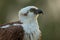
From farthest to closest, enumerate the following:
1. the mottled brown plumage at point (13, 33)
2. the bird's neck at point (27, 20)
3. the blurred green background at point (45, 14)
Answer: the blurred green background at point (45, 14), the bird's neck at point (27, 20), the mottled brown plumage at point (13, 33)

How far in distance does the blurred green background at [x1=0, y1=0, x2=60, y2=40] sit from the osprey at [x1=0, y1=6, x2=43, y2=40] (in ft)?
10.4

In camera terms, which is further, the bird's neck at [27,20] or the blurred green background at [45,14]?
the blurred green background at [45,14]

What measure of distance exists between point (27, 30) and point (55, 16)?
4.76 m

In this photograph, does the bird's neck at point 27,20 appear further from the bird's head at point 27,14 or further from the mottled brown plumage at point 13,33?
the mottled brown plumage at point 13,33

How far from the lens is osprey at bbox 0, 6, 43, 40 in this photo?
24.3ft

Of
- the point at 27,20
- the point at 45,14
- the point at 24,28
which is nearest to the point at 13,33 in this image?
the point at 24,28

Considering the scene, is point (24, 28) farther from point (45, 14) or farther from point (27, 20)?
point (45, 14)

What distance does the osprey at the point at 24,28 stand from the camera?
24.3 ft

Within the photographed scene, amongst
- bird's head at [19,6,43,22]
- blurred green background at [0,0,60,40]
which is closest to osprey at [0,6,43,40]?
bird's head at [19,6,43,22]

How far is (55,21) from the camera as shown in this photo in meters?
12.1

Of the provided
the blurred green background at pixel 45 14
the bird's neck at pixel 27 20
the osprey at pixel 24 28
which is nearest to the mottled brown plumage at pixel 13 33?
the osprey at pixel 24 28

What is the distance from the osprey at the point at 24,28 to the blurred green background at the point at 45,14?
10.4 ft

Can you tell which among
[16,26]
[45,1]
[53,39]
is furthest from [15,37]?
[45,1]

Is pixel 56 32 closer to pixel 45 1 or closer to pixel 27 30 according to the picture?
pixel 45 1
